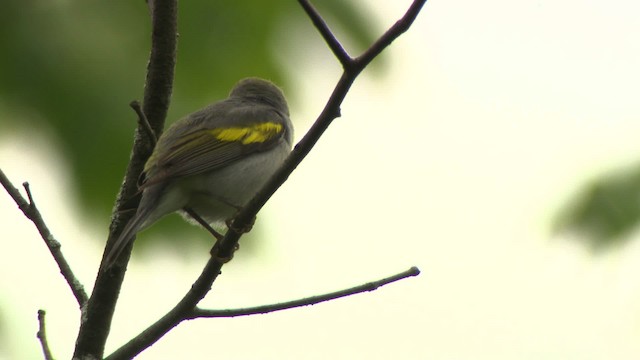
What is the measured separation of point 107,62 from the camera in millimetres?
7230

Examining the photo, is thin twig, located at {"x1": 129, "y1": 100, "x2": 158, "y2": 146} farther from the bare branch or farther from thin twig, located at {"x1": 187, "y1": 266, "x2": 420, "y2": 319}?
the bare branch

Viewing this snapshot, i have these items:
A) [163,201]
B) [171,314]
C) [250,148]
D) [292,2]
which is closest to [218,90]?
[292,2]

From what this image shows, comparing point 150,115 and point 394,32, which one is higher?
point 394,32

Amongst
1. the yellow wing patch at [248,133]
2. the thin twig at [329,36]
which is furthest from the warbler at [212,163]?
the thin twig at [329,36]

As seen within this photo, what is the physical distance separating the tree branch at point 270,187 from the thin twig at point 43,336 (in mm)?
284

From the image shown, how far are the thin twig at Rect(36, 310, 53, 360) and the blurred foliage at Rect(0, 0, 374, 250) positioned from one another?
6.78 ft

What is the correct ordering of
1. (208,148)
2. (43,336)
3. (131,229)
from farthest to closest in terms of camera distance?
(208,148) < (131,229) < (43,336)

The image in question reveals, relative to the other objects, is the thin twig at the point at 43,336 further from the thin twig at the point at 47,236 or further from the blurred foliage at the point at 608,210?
the blurred foliage at the point at 608,210

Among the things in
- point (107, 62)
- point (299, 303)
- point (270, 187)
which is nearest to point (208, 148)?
point (107, 62)

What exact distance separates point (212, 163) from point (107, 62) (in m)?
1.68

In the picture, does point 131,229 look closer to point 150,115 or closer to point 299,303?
point 150,115

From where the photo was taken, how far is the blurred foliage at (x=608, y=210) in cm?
485

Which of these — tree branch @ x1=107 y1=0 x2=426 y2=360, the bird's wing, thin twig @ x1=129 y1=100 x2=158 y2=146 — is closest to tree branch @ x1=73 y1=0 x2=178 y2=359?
thin twig @ x1=129 y1=100 x2=158 y2=146

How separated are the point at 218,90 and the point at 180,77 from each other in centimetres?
40
